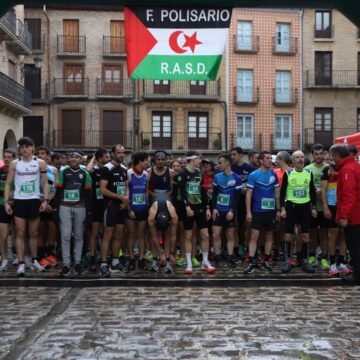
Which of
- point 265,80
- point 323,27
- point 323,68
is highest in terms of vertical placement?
point 323,27

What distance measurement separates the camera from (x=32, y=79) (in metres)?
40.6

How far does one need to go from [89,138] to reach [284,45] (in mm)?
16063

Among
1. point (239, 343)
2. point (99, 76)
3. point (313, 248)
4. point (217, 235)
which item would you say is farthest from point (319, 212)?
point (99, 76)

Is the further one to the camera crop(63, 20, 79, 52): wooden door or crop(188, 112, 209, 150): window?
crop(63, 20, 79, 52): wooden door

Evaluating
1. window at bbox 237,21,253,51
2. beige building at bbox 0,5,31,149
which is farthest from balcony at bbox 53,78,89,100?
window at bbox 237,21,253,51

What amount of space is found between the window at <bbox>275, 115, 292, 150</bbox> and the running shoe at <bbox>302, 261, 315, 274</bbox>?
32128 mm

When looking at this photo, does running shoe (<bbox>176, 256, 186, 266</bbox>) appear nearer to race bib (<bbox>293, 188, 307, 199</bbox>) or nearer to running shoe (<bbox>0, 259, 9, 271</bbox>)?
race bib (<bbox>293, 188, 307, 199</bbox>)

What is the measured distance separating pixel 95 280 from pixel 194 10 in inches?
223

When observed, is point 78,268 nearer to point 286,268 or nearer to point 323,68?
point 286,268

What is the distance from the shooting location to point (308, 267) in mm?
10469

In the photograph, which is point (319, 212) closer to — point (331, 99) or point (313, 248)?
point (313, 248)

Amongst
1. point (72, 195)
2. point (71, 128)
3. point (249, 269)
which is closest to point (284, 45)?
point (71, 128)

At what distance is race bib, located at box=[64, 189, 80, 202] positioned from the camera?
1002 centimetres

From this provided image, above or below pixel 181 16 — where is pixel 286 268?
below
